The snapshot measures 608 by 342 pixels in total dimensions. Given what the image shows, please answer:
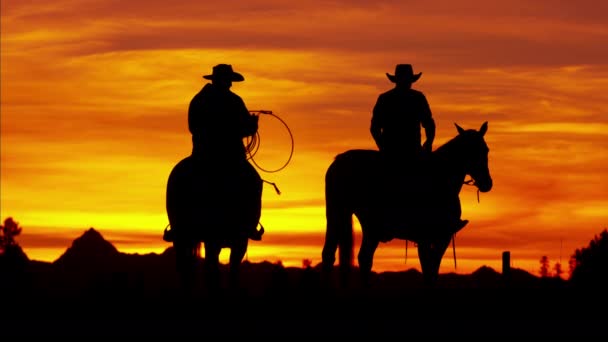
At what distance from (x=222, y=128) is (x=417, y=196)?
4.30 meters

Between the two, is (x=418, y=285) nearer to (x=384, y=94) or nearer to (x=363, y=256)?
(x=363, y=256)

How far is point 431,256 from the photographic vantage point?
27672 millimetres

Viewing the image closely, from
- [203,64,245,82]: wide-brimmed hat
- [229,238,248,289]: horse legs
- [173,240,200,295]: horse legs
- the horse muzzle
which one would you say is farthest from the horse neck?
[173,240,200,295]: horse legs

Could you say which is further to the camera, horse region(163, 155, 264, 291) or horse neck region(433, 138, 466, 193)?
horse neck region(433, 138, 466, 193)

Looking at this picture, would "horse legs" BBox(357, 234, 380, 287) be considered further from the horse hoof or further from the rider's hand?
the horse hoof

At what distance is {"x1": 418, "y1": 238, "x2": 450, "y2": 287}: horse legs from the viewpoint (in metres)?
27.2

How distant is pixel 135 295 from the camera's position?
80.2 feet

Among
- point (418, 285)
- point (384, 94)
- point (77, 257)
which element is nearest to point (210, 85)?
point (384, 94)

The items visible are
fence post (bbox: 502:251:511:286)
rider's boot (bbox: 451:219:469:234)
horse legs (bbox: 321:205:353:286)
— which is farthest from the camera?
horse legs (bbox: 321:205:353:286)

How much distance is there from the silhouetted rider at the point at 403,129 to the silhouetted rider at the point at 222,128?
2.96 m

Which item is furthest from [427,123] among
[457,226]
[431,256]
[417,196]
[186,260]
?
[186,260]

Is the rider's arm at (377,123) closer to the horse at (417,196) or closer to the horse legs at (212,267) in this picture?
the horse at (417,196)

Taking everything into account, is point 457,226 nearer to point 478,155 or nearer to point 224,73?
point 478,155

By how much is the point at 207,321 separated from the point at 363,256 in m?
7.21
